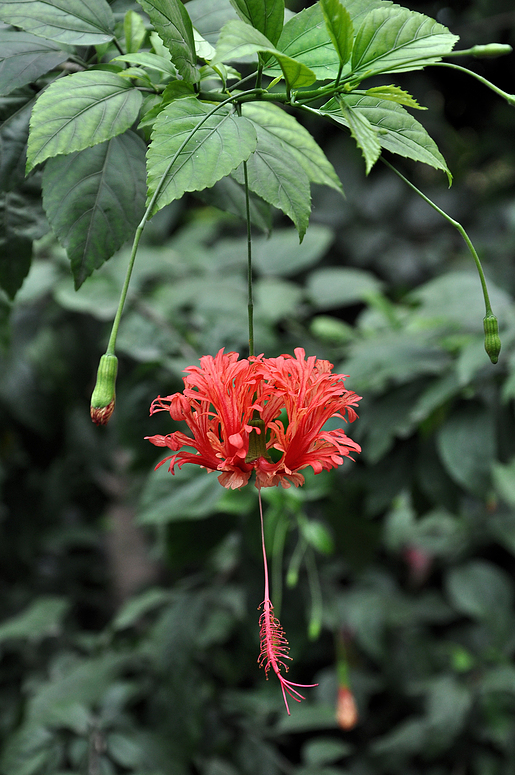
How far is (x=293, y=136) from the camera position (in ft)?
1.80

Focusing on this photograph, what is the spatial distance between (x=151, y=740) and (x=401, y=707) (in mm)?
1045

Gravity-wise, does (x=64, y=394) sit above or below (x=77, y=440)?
above

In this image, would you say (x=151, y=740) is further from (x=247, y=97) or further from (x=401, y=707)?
(x=247, y=97)

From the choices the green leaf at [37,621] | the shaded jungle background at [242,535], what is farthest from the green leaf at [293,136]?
the green leaf at [37,621]

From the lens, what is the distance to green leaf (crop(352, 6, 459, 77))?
47 cm

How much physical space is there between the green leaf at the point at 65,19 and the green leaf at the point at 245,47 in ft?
0.62

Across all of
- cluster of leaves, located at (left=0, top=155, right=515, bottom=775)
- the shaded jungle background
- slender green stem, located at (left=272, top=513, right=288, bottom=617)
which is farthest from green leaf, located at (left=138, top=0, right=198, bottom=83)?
slender green stem, located at (left=272, top=513, right=288, bottom=617)

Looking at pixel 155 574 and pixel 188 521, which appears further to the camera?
pixel 155 574

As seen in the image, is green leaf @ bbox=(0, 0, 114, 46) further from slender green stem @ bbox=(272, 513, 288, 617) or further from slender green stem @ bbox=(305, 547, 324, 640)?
slender green stem @ bbox=(305, 547, 324, 640)

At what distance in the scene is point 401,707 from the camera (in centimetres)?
198

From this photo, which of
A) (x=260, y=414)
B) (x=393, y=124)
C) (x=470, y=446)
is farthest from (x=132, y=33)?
(x=470, y=446)

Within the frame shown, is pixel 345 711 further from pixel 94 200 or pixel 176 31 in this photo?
pixel 176 31

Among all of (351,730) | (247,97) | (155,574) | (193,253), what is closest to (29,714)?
(155,574)

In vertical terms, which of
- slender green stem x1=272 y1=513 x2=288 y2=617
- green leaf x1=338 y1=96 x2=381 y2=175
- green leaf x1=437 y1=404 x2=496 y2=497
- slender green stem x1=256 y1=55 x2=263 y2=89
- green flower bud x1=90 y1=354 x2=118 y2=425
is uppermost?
slender green stem x1=256 y1=55 x2=263 y2=89
